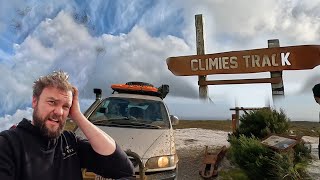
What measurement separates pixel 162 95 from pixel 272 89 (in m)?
2.58

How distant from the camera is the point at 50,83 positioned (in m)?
1.96

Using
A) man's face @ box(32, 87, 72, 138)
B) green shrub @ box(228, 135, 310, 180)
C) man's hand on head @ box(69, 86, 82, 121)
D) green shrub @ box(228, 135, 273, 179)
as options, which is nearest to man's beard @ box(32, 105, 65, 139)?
man's face @ box(32, 87, 72, 138)

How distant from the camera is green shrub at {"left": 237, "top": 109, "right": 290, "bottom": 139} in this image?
25.2 ft

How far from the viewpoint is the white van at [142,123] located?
5199mm

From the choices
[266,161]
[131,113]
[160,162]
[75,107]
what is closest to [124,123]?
[131,113]

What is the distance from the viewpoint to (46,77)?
1.97 m

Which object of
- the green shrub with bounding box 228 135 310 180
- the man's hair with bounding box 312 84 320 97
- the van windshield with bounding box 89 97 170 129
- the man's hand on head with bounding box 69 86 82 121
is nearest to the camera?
the man's hand on head with bounding box 69 86 82 121

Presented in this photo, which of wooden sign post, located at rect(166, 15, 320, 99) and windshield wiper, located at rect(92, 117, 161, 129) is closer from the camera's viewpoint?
windshield wiper, located at rect(92, 117, 161, 129)

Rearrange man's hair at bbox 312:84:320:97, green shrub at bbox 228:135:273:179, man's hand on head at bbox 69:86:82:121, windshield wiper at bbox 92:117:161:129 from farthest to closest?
windshield wiper at bbox 92:117:161:129, green shrub at bbox 228:135:273:179, man's hair at bbox 312:84:320:97, man's hand on head at bbox 69:86:82:121

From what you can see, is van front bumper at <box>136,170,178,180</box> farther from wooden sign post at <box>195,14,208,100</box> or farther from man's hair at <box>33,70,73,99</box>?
wooden sign post at <box>195,14,208,100</box>

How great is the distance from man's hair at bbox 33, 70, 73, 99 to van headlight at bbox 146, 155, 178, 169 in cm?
333

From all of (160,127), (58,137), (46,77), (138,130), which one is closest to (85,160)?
(58,137)

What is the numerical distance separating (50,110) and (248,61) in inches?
257

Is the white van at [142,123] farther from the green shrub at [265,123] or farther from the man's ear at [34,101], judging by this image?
the man's ear at [34,101]
